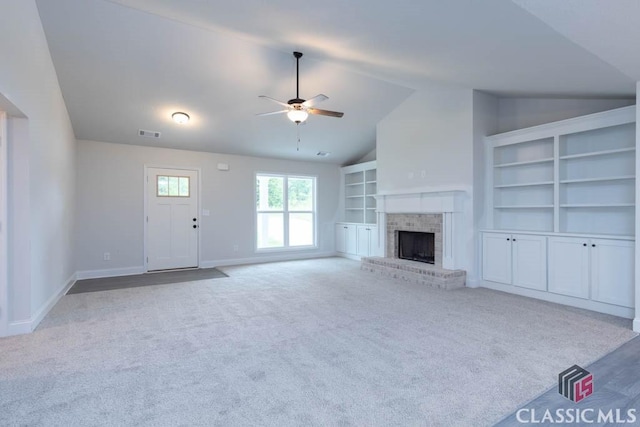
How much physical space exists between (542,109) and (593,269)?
233 centimetres

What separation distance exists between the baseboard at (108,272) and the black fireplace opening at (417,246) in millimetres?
4924

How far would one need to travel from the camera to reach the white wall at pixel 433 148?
5141 mm

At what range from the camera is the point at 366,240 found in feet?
24.9

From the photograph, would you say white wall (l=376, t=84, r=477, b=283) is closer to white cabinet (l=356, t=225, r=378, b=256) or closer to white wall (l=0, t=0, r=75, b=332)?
white cabinet (l=356, t=225, r=378, b=256)

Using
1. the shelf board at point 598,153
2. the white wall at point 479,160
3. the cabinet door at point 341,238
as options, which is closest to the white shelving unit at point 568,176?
the shelf board at point 598,153

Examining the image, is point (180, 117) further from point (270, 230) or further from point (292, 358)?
point (292, 358)

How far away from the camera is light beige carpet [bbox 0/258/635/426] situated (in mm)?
1954

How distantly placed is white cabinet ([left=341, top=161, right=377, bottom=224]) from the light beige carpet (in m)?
3.76

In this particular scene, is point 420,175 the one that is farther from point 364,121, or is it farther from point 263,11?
point 263,11

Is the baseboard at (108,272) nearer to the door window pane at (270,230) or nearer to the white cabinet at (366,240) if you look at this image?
the door window pane at (270,230)

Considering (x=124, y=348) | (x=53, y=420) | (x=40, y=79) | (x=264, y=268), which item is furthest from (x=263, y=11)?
(x=264, y=268)

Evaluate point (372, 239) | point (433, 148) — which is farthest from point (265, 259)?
point (433, 148)

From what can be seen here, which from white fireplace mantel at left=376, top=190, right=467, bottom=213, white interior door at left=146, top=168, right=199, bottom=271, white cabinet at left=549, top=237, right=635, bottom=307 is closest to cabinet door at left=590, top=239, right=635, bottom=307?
white cabinet at left=549, top=237, right=635, bottom=307

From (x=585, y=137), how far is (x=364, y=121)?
350 cm
